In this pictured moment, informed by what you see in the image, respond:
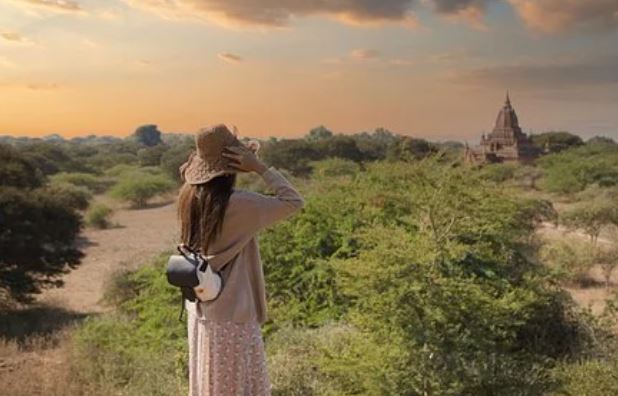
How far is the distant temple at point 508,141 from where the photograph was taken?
46.4m

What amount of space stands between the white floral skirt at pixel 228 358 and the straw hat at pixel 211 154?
55 centimetres

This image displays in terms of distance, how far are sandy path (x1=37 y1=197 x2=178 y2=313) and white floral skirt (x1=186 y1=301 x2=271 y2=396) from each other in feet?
28.0

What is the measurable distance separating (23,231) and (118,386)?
8544 mm

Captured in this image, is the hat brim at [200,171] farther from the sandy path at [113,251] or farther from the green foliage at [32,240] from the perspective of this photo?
the green foliage at [32,240]

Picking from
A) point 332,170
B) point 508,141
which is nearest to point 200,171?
point 332,170

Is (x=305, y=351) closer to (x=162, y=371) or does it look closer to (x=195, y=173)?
(x=162, y=371)

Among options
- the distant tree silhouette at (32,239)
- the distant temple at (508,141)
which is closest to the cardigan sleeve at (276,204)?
the distant tree silhouette at (32,239)

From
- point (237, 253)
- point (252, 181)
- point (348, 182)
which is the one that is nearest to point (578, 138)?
point (252, 181)

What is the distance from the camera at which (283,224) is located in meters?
9.59

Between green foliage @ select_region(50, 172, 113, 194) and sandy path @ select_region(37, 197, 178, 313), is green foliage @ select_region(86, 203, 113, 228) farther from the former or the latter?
green foliage @ select_region(50, 172, 113, 194)

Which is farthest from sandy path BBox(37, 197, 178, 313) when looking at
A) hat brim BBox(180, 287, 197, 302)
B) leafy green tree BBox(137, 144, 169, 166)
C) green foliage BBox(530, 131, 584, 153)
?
green foliage BBox(530, 131, 584, 153)

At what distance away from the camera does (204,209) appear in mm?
2457

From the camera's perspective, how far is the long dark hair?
7.98ft

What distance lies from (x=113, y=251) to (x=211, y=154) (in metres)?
21.8
